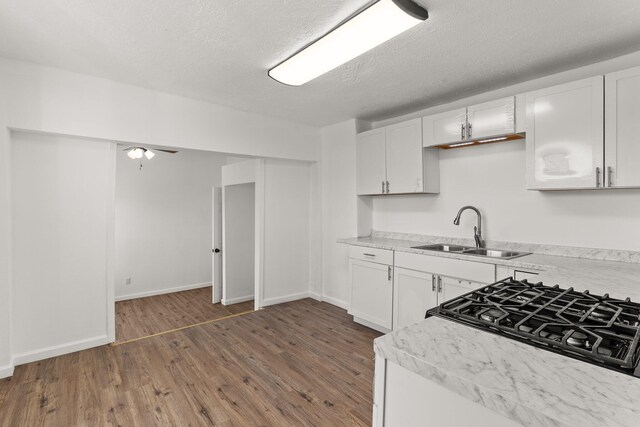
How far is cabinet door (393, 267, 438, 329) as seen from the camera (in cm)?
300

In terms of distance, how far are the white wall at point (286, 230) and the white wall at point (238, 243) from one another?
83 cm

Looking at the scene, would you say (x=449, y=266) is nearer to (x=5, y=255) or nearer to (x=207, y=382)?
(x=207, y=382)

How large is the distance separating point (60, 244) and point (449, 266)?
11.4ft

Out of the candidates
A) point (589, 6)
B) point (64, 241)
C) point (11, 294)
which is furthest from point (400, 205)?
point (11, 294)

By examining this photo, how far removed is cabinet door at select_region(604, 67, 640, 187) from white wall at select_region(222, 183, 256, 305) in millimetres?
4263

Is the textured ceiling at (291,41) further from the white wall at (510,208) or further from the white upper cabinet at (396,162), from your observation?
the white wall at (510,208)

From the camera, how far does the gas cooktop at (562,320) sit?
84 cm

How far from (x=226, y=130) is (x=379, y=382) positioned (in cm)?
339

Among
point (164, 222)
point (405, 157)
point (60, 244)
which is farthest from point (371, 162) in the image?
point (164, 222)

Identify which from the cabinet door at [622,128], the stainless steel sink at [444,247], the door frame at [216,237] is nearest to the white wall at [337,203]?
the stainless steel sink at [444,247]

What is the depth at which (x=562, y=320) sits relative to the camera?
1.01 m

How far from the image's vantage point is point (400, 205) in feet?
13.1

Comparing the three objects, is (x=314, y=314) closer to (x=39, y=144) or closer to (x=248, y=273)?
(x=248, y=273)

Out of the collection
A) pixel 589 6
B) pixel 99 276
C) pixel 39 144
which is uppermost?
pixel 589 6
